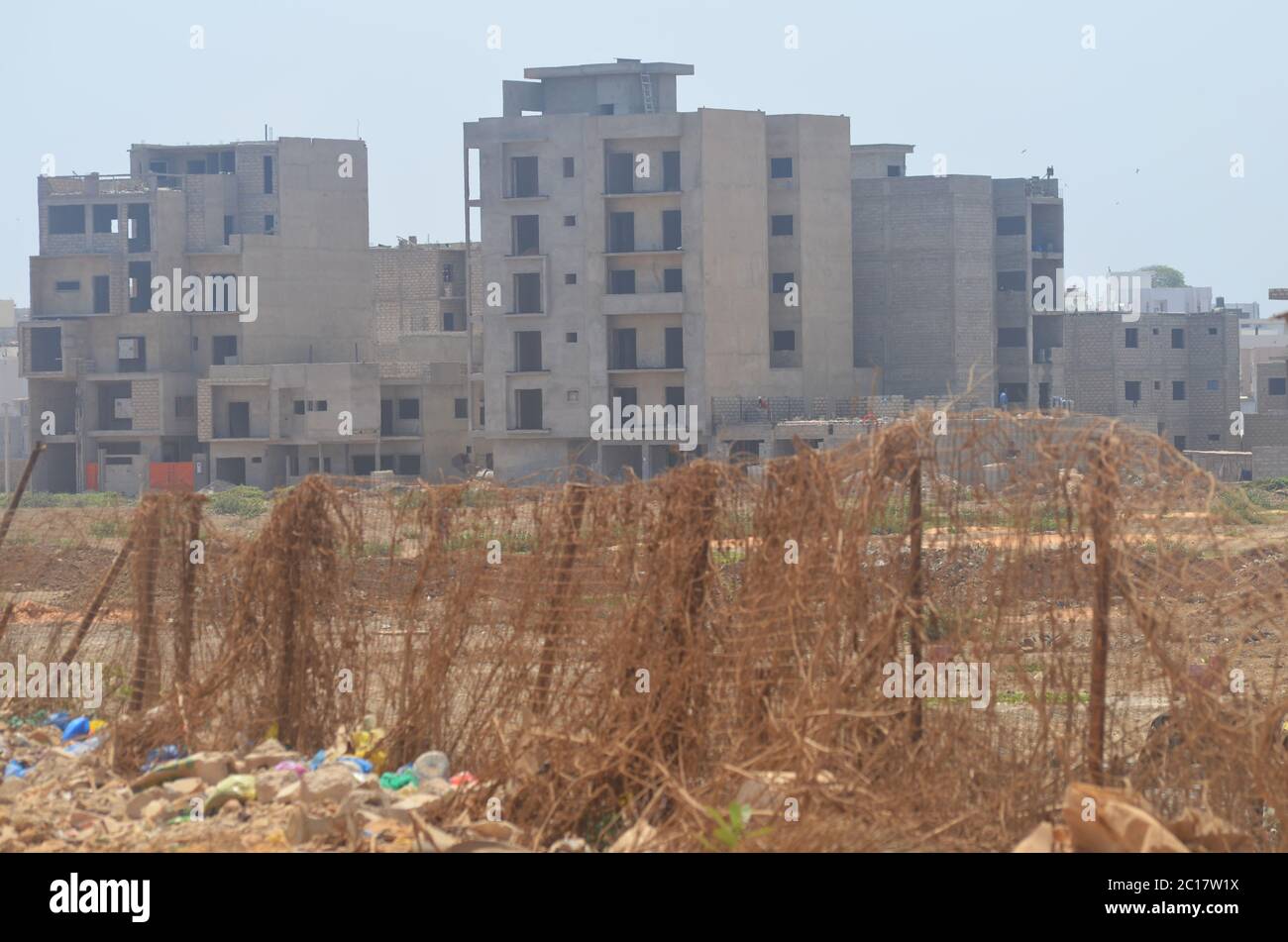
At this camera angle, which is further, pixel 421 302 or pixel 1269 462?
pixel 421 302

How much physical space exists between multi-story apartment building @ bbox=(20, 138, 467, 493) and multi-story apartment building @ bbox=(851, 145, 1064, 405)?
17.0m

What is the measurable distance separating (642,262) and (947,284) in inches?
494

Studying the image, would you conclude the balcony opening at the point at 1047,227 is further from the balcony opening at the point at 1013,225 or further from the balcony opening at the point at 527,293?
the balcony opening at the point at 527,293

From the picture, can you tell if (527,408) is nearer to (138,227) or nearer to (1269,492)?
(138,227)

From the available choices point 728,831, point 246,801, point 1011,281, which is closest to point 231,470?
point 1011,281

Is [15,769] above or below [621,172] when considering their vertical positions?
below

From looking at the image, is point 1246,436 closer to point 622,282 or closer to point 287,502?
point 622,282

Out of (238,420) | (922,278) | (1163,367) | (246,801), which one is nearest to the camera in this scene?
(246,801)

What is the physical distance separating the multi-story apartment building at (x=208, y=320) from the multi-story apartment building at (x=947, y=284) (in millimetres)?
17021

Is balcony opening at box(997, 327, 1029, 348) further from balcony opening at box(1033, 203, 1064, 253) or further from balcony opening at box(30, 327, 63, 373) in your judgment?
balcony opening at box(30, 327, 63, 373)

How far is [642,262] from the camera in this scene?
5794cm

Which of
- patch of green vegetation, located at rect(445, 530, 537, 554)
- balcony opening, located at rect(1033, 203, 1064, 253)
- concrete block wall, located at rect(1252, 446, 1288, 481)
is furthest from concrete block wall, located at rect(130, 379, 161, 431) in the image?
patch of green vegetation, located at rect(445, 530, 537, 554)

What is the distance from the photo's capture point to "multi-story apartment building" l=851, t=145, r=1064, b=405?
62531 mm

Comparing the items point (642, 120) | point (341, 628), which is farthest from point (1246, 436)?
point (341, 628)
